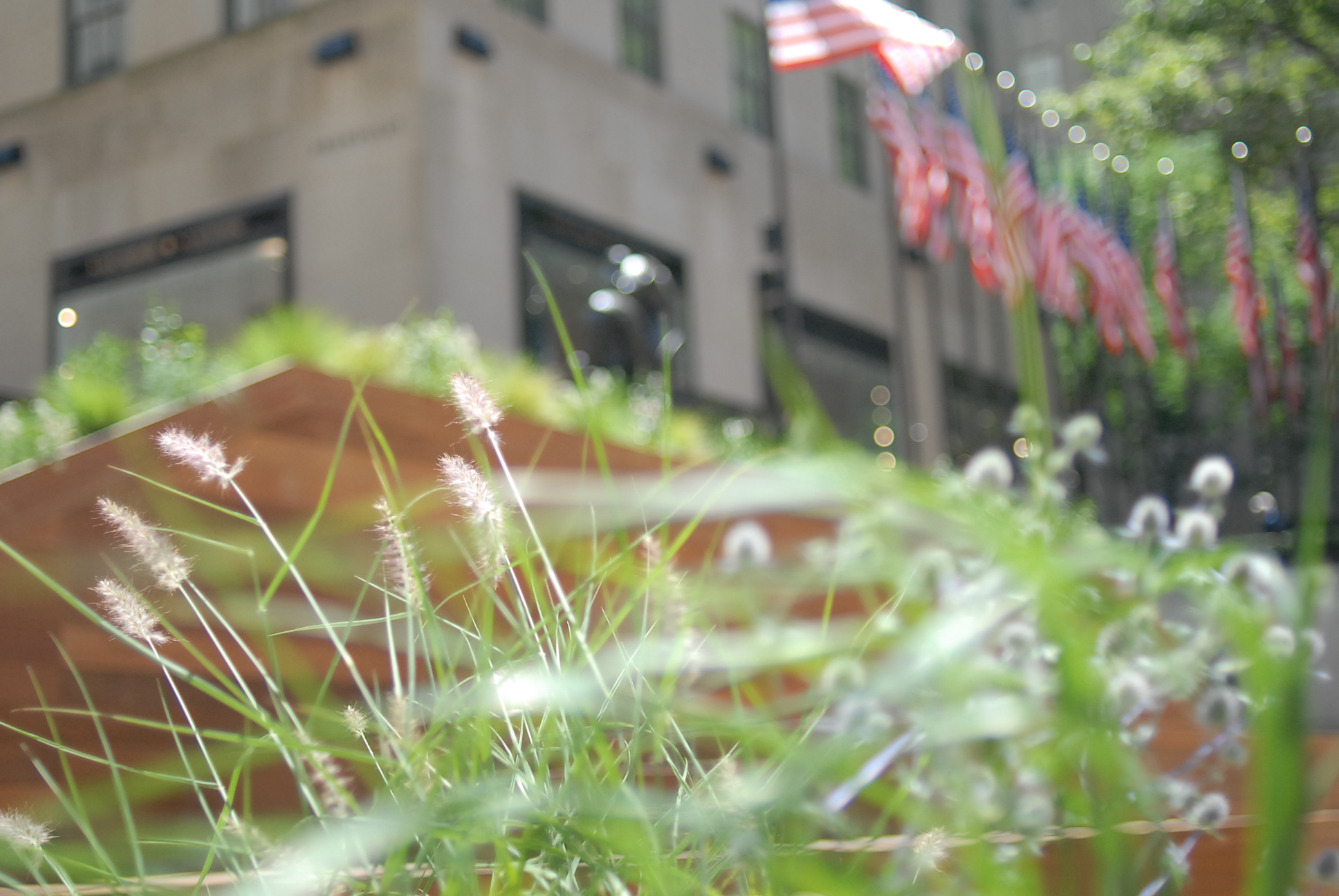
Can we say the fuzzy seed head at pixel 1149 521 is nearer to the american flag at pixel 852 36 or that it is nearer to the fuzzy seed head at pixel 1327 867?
the fuzzy seed head at pixel 1327 867

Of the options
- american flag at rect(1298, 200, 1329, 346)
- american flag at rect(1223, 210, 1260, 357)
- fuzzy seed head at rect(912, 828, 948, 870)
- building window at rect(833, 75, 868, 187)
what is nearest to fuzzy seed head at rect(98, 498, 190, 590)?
fuzzy seed head at rect(912, 828, 948, 870)

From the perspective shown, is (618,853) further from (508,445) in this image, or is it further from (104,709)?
(508,445)

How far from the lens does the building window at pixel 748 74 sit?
47.7ft

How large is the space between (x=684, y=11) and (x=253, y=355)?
11106mm

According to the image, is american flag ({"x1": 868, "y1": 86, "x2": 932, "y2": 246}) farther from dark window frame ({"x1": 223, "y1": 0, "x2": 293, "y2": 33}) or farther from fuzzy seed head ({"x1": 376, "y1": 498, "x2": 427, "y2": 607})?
fuzzy seed head ({"x1": 376, "y1": 498, "x2": 427, "y2": 607})

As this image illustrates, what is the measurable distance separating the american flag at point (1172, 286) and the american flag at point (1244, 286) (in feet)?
1.22

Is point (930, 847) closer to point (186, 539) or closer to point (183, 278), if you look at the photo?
point (186, 539)

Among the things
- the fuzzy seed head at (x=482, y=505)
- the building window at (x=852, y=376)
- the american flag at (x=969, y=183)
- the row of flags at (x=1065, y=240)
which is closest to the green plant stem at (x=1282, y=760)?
the fuzzy seed head at (x=482, y=505)

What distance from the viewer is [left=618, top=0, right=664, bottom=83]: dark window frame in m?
13.1

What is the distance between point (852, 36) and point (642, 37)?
24.5 ft

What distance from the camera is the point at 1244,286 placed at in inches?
348

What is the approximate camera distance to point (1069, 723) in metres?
0.47

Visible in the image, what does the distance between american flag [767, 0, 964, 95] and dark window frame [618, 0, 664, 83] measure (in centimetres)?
640

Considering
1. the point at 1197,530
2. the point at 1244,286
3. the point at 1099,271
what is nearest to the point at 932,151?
the point at 1099,271
